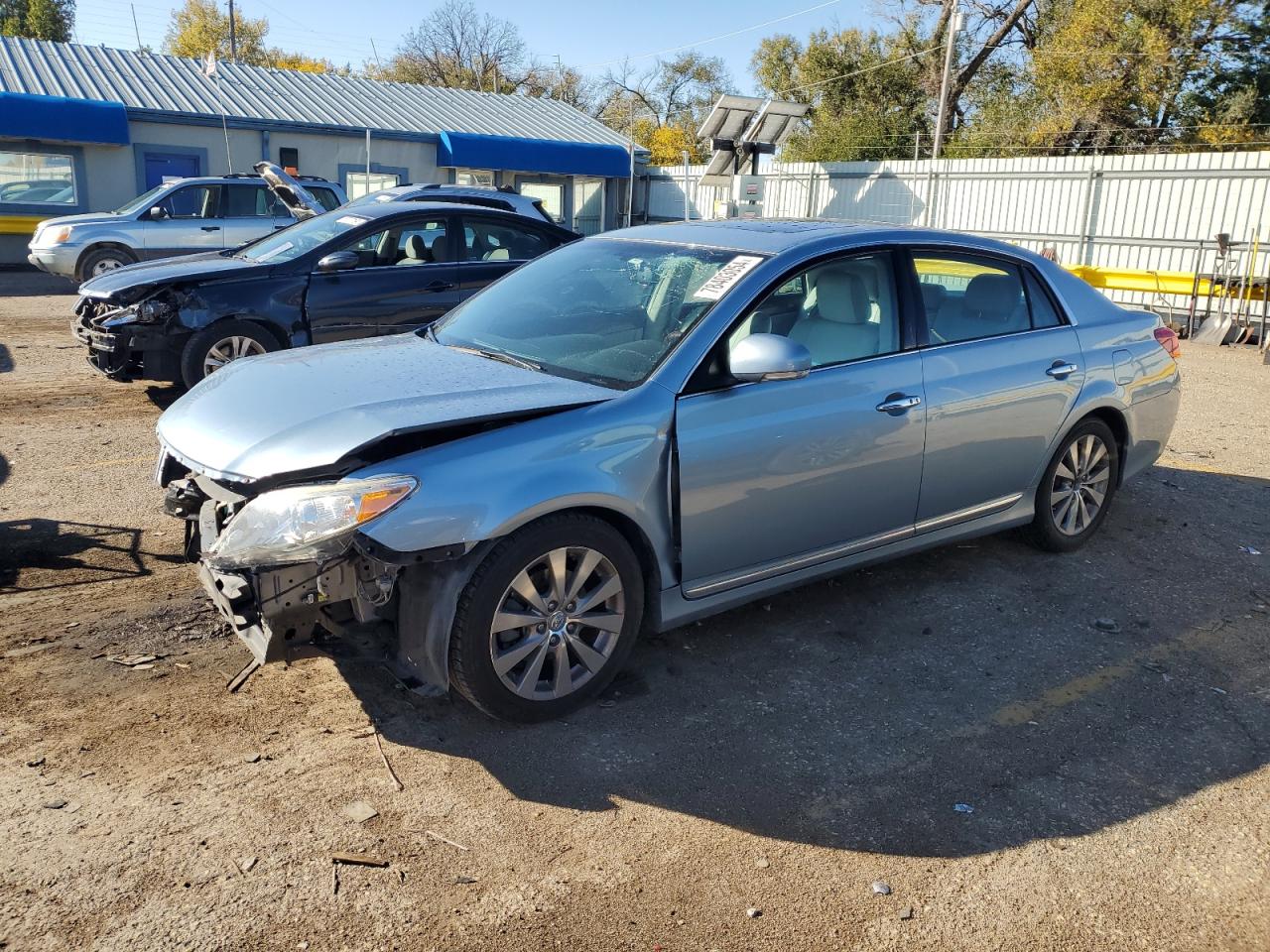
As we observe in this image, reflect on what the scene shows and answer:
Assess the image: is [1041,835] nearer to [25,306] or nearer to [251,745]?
[251,745]

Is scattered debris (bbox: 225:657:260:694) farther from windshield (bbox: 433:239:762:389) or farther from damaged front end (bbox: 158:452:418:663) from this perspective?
windshield (bbox: 433:239:762:389)

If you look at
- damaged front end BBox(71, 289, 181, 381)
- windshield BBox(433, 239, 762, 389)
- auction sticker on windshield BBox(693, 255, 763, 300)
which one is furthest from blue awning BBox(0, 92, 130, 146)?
auction sticker on windshield BBox(693, 255, 763, 300)

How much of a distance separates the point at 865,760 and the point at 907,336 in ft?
6.54

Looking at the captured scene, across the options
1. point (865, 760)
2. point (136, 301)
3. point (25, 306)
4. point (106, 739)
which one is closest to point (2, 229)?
point (25, 306)

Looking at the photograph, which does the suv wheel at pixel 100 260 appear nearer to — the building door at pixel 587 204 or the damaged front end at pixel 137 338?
the damaged front end at pixel 137 338

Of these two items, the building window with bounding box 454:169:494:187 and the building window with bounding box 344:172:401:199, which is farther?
the building window with bounding box 454:169:494:187

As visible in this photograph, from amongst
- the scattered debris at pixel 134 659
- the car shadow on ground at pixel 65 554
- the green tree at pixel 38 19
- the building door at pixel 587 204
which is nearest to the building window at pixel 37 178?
the building door at pixel 587 204

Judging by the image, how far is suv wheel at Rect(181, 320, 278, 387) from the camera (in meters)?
7.98

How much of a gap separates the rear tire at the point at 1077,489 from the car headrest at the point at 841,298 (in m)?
1.52

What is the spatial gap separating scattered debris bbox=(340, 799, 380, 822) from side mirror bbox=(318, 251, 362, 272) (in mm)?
5805

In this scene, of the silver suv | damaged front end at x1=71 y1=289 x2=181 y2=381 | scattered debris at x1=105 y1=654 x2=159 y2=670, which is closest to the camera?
scattered debris at x1=105 y1=654 x2=159 y2=670

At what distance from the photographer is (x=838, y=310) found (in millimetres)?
4652

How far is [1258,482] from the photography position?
735 cm

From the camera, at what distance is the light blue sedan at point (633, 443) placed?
3.42 meters
